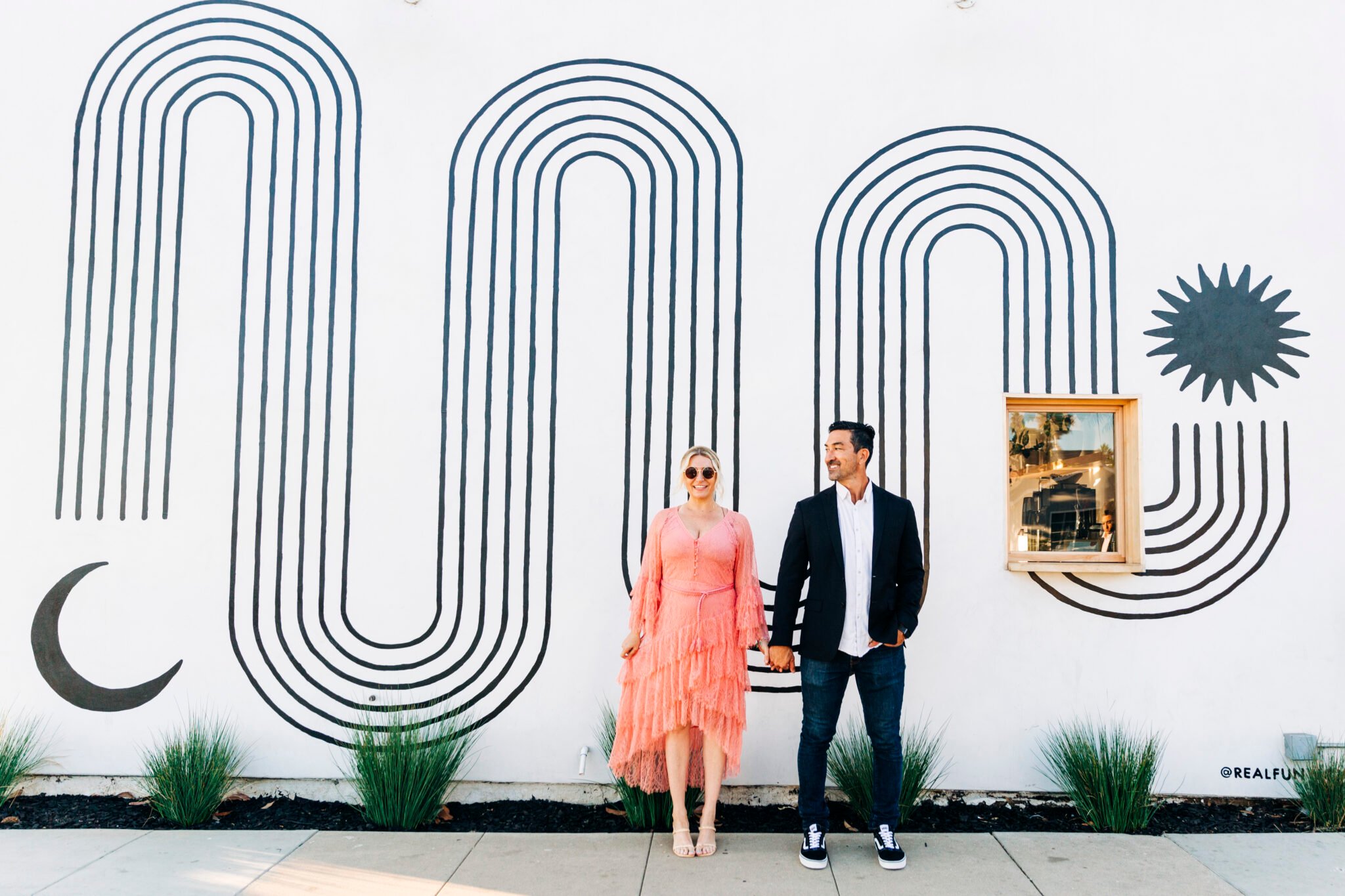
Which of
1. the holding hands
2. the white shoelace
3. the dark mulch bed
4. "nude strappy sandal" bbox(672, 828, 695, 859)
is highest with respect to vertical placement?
the holding hands

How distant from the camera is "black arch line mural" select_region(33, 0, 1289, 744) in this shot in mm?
4461

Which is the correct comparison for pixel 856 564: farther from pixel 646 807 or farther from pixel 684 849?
pixel 646 807

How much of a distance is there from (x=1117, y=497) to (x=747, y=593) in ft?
7.32

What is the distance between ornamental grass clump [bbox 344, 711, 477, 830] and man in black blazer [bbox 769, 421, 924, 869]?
174cm

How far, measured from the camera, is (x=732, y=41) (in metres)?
4.70

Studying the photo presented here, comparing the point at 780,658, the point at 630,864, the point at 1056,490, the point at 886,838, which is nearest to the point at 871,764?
the point at 886,838

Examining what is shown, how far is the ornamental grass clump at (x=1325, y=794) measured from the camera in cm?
413

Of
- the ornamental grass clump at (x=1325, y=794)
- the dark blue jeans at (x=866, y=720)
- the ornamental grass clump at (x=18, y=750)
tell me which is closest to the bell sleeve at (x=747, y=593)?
the dark blue jeans at (x=866, y=720)

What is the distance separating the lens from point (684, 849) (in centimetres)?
375

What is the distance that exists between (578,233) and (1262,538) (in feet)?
13.0

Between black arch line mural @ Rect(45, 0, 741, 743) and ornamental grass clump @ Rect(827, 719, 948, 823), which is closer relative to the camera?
ornamental grass clump @ Rect(827, 719, 948, 823)

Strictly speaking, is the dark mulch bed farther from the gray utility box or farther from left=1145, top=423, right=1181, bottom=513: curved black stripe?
left=1145, top=423, right=1181, bottom=513: curved black stripe

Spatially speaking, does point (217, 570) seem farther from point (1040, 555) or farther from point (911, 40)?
point (911, 40)

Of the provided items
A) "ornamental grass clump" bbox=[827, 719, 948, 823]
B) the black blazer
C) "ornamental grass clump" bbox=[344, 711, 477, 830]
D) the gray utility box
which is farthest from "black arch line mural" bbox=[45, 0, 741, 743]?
the gray utility box
